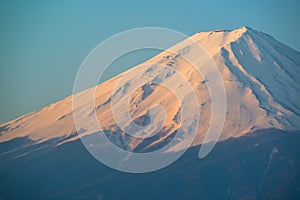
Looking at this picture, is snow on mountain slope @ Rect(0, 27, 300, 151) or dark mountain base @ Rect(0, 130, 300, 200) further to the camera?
snow on mountain slope @ Rect(0, 27, 300, 151)

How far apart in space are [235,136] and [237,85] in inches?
672

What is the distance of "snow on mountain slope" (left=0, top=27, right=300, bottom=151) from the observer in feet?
318

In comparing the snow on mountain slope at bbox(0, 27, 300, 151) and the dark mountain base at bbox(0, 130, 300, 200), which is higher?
the snow on mountain slope at bbox(0, 27, 300, 151)

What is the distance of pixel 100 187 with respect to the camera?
8588 cm

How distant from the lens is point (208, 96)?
104 metres

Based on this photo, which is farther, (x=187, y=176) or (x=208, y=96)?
(x=208, y=96)

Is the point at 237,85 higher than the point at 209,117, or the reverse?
the point at 237,85

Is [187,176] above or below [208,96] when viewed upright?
below

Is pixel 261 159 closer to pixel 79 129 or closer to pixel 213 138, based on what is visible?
pixel 213 138

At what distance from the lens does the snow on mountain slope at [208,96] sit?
318ft

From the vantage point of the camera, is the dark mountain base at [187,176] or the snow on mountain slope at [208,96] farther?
the snow on mountain slope at [208,96]

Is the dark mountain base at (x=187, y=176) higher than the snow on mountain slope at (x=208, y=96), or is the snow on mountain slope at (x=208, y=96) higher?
the snow on mountain slope at (x=208, y=96)

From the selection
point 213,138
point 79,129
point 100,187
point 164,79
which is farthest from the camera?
point 164,79

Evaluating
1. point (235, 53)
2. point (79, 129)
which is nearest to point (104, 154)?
point (79, 129)
